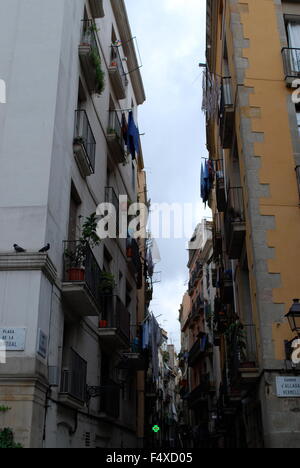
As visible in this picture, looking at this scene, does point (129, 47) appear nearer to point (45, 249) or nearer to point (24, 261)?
point (45, 249)

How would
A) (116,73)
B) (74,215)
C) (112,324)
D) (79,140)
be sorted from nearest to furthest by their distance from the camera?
(79,140), (74,215), (112,324), (116,73)

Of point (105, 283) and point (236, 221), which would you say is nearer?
point (236, 221)

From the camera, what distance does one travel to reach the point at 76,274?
43.2 feet

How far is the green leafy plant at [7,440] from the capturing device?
9938 millimetres

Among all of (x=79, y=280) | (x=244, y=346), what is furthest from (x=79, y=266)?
(x=244, y=346)

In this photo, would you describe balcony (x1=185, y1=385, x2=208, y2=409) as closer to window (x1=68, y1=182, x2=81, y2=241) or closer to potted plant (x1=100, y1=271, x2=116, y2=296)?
potted plant (x1=100, y1=271, x2=116, y2=296)

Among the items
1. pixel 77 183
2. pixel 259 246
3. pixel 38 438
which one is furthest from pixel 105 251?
pixel 38 438

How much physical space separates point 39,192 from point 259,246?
4982mm

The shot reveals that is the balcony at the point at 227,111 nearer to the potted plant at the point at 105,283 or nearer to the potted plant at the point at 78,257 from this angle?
the potted plant at the point at 78,257

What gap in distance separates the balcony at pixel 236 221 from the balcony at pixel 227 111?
7.07 ft

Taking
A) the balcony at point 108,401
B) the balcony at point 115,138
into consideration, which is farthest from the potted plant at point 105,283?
the balcony at point 115,138

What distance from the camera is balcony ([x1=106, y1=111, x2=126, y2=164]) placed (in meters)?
20.1

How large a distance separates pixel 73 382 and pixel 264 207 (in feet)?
19.5
